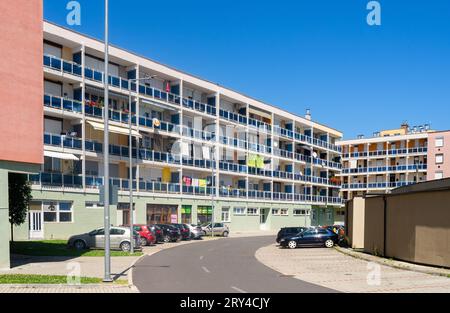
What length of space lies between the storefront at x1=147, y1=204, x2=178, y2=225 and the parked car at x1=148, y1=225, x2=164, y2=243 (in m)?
8.67

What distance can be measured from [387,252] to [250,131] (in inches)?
1585

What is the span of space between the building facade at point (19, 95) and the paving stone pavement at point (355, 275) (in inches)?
434

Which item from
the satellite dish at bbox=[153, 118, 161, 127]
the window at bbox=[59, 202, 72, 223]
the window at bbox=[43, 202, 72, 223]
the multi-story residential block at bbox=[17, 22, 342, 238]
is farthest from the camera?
the satellite dish at bbox=[153, 118, 161, 127]

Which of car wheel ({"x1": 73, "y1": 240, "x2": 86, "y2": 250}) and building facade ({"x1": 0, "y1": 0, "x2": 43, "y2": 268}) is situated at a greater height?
building facade ({"x1": 0, "y1": 0, "x2": 43, "y2": 268})

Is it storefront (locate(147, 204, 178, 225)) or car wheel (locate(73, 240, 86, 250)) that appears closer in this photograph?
car wheel (locate(73, 240, 86, 250))

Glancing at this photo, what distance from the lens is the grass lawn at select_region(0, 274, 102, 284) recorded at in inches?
606

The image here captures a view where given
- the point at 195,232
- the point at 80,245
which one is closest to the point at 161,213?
the point at 195,232

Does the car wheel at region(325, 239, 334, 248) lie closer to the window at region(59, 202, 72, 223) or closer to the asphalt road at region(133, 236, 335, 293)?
the asphalt road at region(133, 236, 335, 293)

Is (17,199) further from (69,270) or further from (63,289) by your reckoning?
(63,289)

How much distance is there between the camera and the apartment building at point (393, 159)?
83438 mm

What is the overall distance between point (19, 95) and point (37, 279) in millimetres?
7475

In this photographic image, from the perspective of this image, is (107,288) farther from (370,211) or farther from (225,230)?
(225,230)

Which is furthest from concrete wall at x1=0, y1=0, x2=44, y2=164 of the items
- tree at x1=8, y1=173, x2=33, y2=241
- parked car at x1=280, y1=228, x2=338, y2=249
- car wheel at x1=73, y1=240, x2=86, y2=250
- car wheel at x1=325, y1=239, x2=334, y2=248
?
car wheel at x1=325, y1=239, x2=334, y2=248
